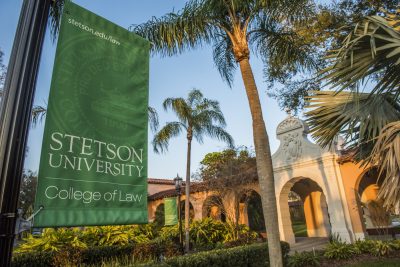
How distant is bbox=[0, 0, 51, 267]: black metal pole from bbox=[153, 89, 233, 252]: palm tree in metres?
15.1

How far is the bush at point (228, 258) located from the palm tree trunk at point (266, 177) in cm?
205

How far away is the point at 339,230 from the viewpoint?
14094 millimetres

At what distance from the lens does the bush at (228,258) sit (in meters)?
7.34

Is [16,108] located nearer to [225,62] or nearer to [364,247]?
[225,62]

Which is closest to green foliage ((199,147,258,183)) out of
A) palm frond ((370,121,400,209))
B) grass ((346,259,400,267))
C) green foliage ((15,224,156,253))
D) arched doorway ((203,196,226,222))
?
arched doorway ((203,196,226,222))

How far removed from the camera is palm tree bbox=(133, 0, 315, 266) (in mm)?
6820

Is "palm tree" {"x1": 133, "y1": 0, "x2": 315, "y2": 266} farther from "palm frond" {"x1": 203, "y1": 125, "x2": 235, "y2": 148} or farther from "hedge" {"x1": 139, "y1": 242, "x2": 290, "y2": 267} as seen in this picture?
"palm frond" {"x1": 203, "y1": 125, "x2": 235, "y2": 148}

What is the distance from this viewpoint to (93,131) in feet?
6.38

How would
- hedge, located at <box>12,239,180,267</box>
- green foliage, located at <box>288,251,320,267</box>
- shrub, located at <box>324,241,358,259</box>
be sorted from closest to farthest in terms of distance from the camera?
green foliage, located at <box>288,251,320,267</box>
hedge, located at <box>12,239,180,267</box>
shrub, located at <box>324,241,358,259</box>

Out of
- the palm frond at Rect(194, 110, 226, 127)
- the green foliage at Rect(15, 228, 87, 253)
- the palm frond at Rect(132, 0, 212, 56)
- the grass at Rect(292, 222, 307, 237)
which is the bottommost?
the grass at Rect(292, 222, 307, 237)

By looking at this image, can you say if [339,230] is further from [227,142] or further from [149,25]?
[149,25]

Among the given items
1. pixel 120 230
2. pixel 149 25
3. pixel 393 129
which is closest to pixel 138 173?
pixel 393 129

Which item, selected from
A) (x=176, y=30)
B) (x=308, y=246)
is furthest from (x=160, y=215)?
(x=176, y=30)

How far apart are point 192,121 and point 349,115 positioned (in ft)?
38.1
